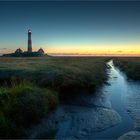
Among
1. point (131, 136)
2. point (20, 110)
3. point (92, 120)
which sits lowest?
point (92, 120)

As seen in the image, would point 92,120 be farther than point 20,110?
Yes

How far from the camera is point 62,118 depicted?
15.6 metres

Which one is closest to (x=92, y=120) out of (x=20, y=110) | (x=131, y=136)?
(x=131, y=136)

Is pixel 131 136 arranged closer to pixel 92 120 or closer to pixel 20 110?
pixel 92 120

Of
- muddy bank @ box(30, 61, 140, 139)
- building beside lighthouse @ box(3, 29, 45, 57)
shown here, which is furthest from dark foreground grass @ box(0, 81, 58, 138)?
building beside lighthouse @ box(3, 29, 45, 57)

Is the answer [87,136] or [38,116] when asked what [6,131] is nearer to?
[38,116]

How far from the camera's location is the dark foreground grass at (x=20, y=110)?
38.6 ft

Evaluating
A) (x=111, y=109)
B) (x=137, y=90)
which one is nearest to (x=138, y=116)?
(x=111, y=109)

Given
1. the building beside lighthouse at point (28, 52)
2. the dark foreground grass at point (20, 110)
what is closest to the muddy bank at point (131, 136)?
the dark foreground grass at point (20, 110)

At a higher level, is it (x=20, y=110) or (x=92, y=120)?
(x=20, y=110)

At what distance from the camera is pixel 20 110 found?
13188 mm

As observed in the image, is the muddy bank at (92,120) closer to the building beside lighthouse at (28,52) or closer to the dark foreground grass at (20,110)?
the dark foreground grass at (20,110)

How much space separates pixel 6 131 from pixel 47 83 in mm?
11075

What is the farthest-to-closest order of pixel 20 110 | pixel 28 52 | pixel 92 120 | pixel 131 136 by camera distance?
1. pixel 28 52
2. pixel 92 120
3. pixel 20 110
4. pixel 131 136
